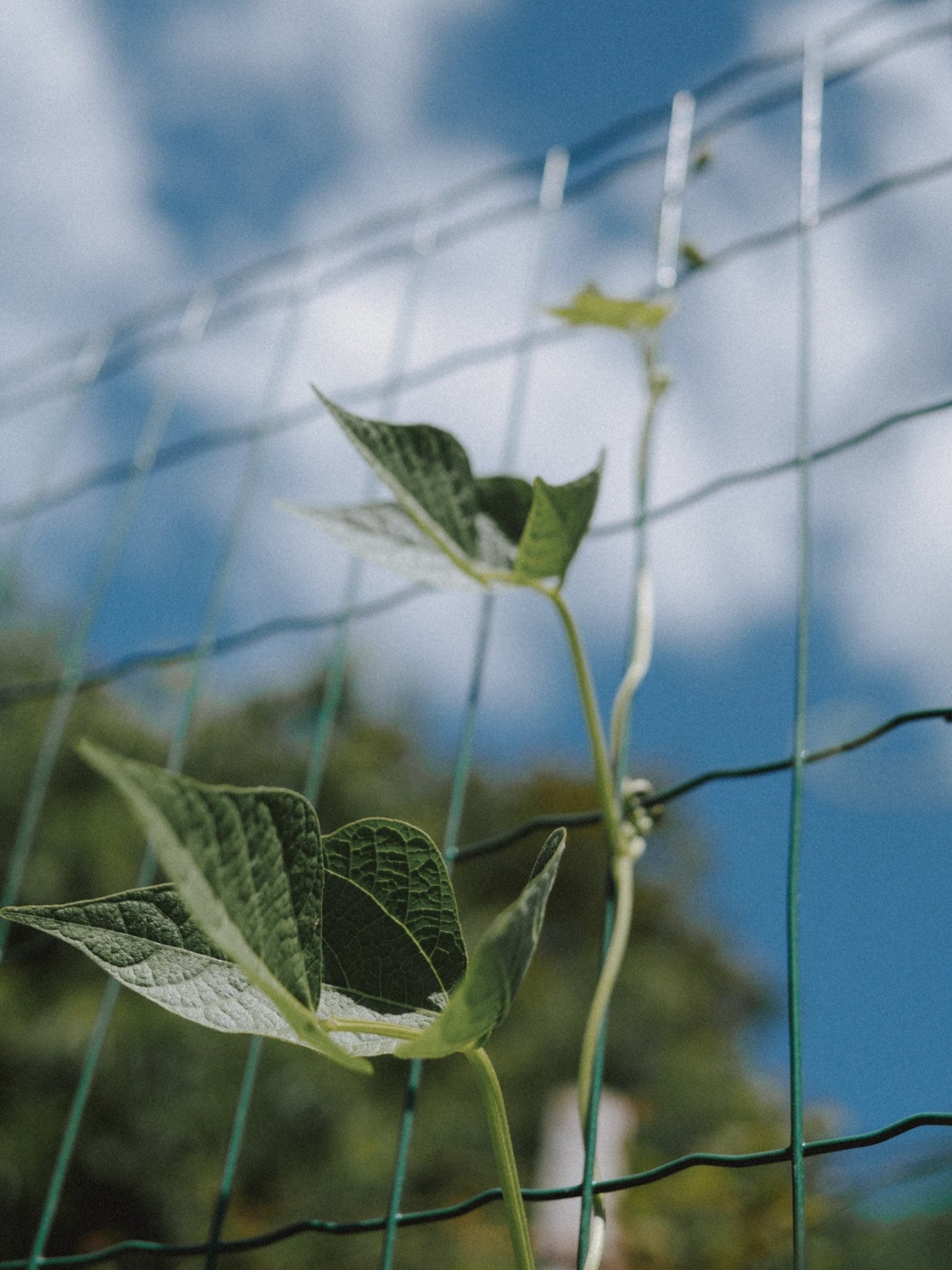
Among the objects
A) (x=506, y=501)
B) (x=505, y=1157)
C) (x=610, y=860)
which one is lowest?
(x=505, y=1157)

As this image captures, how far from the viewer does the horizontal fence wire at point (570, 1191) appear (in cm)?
41

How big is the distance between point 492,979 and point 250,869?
2.7 inches

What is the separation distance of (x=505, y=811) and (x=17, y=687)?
671cm

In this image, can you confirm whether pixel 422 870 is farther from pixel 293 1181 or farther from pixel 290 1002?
pixel 293 1181

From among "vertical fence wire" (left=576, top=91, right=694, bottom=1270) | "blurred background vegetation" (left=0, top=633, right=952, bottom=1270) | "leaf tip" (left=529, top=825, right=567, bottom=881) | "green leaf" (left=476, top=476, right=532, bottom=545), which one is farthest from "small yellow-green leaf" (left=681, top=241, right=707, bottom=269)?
"blurred background vegetation" (left=0, top=633, right=952, bottom=1270)

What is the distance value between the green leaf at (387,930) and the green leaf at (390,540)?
0.14 meters

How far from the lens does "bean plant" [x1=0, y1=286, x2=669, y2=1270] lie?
262 mm

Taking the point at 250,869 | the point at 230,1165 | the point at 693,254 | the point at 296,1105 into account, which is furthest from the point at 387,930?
the point at 296,1105

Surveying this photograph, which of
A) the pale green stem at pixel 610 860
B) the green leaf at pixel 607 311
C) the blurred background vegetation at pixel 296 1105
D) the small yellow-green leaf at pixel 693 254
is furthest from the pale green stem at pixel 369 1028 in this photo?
the blurred background vegetation at pixel 296 1105

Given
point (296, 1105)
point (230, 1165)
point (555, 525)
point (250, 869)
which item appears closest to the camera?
point (250, 869)

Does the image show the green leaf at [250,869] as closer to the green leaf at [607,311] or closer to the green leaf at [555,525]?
the green leaf at [555,525]

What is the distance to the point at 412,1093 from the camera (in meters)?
0.54

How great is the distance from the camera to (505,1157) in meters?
0.36

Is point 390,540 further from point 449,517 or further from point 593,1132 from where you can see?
point 593,1132
